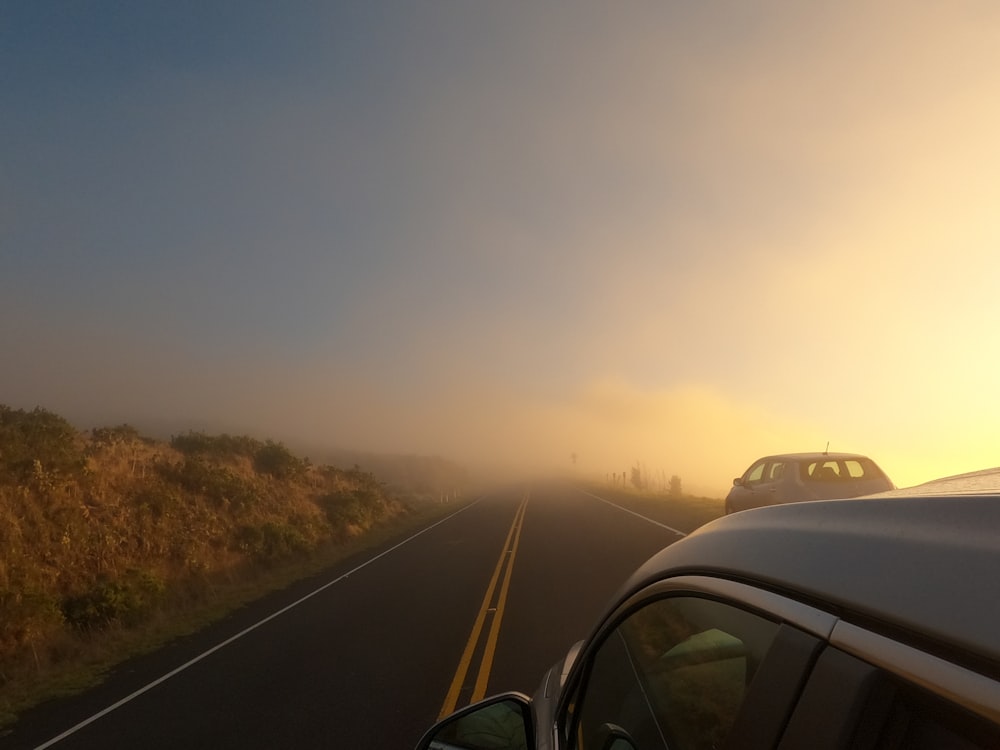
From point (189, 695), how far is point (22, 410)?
646 inches

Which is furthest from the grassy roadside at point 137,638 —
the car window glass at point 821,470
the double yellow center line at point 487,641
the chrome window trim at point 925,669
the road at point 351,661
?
the car window glass at point 821,470

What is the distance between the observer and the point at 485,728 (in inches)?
107

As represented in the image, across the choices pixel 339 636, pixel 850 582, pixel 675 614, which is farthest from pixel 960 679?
pixel 339 636

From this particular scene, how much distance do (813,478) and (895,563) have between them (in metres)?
13.0

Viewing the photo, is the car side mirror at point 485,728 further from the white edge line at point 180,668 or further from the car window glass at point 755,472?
the car window glass at point 755,472

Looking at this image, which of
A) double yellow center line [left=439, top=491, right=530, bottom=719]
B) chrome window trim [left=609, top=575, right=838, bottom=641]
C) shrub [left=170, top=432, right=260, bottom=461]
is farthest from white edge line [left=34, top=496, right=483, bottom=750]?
shrub [left=170, top=432, right=260, bottom=461]

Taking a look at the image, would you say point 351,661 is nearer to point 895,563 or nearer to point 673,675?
point 673,675

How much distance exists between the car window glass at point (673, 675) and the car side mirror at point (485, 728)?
1.39ft

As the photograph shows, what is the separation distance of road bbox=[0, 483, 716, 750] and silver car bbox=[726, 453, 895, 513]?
10.7 feet

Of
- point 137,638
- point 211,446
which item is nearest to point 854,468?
point 137,638

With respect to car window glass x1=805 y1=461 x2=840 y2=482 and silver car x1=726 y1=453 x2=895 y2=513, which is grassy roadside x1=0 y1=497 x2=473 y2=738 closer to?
silver car x1=726 y1=453 x2=895 y2=513

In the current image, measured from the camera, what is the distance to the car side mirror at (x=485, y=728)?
2654 millimetres

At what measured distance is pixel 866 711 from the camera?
3.43 feet

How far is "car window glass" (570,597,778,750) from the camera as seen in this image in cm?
161
